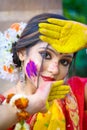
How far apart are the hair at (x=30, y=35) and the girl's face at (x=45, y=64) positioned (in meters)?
0.03

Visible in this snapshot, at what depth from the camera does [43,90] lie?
98cm

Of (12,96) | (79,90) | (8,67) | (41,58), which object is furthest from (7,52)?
(12,96)

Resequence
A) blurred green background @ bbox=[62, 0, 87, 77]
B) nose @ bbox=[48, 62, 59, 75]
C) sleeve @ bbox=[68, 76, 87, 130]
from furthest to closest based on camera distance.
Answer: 1. blurred green background @ bbox=[62, 0, 87, 77]
2. sleeve @ bbox=[68, 76, 87, 130]
3. nose @ bbox=[48, 62, 59, 75]

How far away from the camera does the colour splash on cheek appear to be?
4.10 ft

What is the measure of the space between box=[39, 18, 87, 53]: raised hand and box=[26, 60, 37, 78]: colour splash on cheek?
14 cm

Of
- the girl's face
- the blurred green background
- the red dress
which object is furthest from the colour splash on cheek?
the blurred green background

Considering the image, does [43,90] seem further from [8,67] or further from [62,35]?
[8,67]

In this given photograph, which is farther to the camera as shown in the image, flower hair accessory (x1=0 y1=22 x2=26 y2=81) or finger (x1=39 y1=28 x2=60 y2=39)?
flower hair accessory (x1=0 y1=22 x2=26 y2=81)

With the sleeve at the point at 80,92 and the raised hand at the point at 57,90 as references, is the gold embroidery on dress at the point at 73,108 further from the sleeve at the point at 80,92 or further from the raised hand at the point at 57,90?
the raised hand at the point at 57,90

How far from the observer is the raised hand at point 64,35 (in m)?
1.10

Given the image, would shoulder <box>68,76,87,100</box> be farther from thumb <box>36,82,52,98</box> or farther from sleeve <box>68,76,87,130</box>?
thumb <box>36,82,52,98</box>

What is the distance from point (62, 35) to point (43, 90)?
22cm

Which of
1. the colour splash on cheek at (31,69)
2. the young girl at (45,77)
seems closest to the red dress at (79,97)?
the young girl at (45,77)

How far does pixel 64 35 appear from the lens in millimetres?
1124
